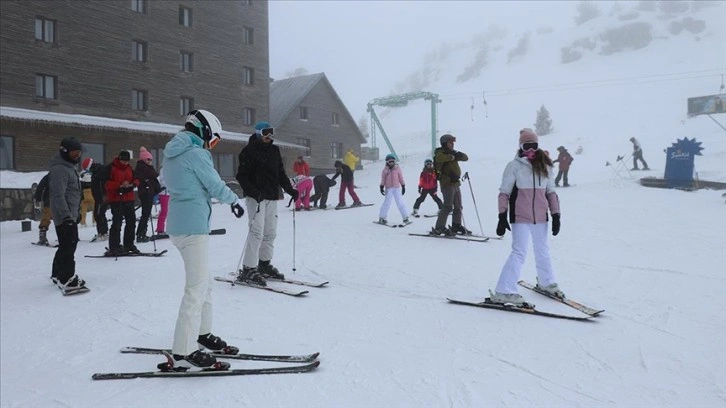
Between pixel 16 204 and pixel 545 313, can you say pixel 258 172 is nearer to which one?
pixel 545 313

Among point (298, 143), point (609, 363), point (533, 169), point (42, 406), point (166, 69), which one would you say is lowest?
point (42, 406)

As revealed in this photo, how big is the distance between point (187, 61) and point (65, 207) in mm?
23737

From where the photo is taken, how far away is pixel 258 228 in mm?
6172

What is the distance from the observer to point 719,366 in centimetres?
382

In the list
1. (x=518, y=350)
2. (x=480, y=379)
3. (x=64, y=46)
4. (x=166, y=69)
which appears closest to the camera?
(x=480, y=379)

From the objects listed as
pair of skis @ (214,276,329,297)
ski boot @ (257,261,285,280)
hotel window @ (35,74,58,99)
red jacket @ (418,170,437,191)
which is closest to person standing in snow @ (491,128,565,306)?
pair of skis @ (214,276,329,297)

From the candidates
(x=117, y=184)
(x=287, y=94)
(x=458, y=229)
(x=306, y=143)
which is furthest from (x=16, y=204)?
(x=287, y=94)

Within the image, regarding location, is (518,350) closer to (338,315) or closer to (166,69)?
(338,315)

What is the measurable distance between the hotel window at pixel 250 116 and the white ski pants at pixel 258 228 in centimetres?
2604

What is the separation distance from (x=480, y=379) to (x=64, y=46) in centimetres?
2526

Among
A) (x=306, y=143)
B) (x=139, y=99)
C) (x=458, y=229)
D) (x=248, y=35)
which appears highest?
(x=248, y=35)

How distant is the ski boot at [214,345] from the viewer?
13.3ft

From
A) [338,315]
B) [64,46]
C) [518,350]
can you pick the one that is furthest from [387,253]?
[64,46]

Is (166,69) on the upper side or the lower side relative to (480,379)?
upper
